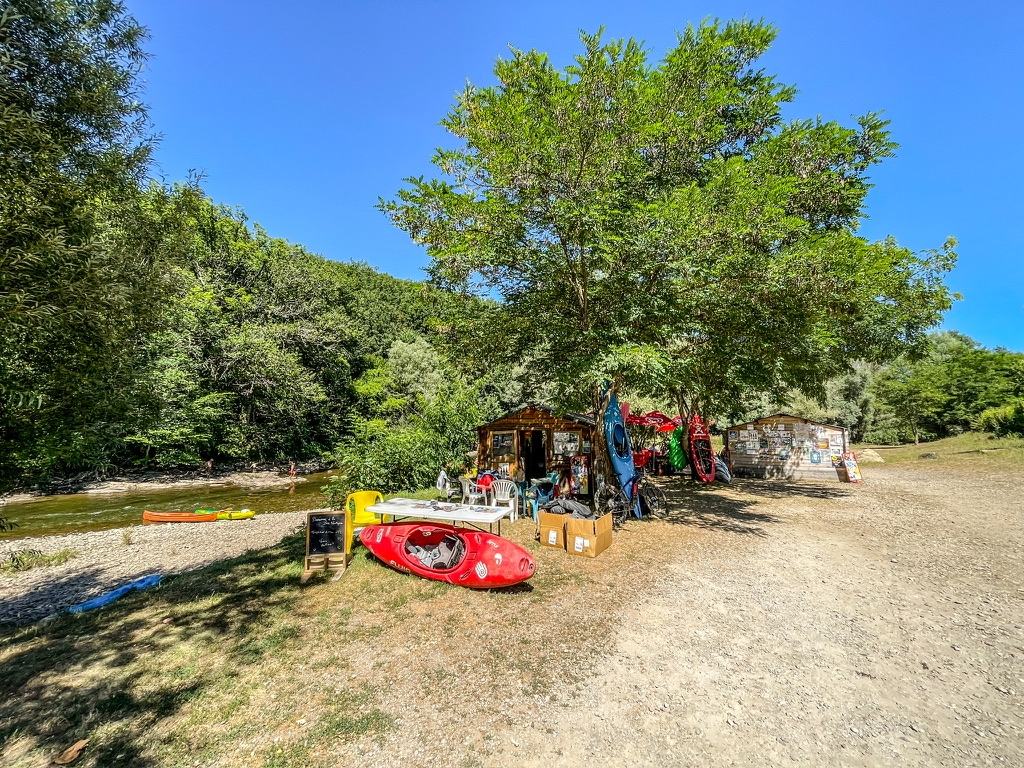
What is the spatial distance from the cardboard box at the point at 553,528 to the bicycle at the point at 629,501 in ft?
5.83

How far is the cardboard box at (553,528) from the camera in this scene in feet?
27.9

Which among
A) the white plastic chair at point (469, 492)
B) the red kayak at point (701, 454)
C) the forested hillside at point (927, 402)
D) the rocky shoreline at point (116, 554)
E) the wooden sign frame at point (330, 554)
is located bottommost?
the rocky shoreline at point (116, 554)

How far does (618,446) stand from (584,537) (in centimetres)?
337

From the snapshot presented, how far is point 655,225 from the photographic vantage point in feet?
29.2

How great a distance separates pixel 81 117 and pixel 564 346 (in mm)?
9172

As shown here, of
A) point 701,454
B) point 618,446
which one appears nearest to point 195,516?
point 618,446

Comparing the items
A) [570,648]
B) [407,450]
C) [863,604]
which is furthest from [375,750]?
[407,450]

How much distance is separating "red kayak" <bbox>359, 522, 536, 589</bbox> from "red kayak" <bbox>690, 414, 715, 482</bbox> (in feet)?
43.3

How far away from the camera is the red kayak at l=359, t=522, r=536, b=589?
6.47 meters

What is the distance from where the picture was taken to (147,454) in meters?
23.4

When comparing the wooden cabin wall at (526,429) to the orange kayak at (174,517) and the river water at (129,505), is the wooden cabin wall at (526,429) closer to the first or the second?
the river water at (129,505)

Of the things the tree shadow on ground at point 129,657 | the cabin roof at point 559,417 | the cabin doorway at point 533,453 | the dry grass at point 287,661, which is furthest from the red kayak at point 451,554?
the cabin doorway at point 533,453

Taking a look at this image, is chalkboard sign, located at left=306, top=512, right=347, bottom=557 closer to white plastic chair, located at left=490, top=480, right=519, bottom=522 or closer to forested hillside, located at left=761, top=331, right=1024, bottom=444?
white plastic chair, located at left=490, top=480, right=519, bottom=522

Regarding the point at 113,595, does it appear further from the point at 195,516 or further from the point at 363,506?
the point at 195,516
